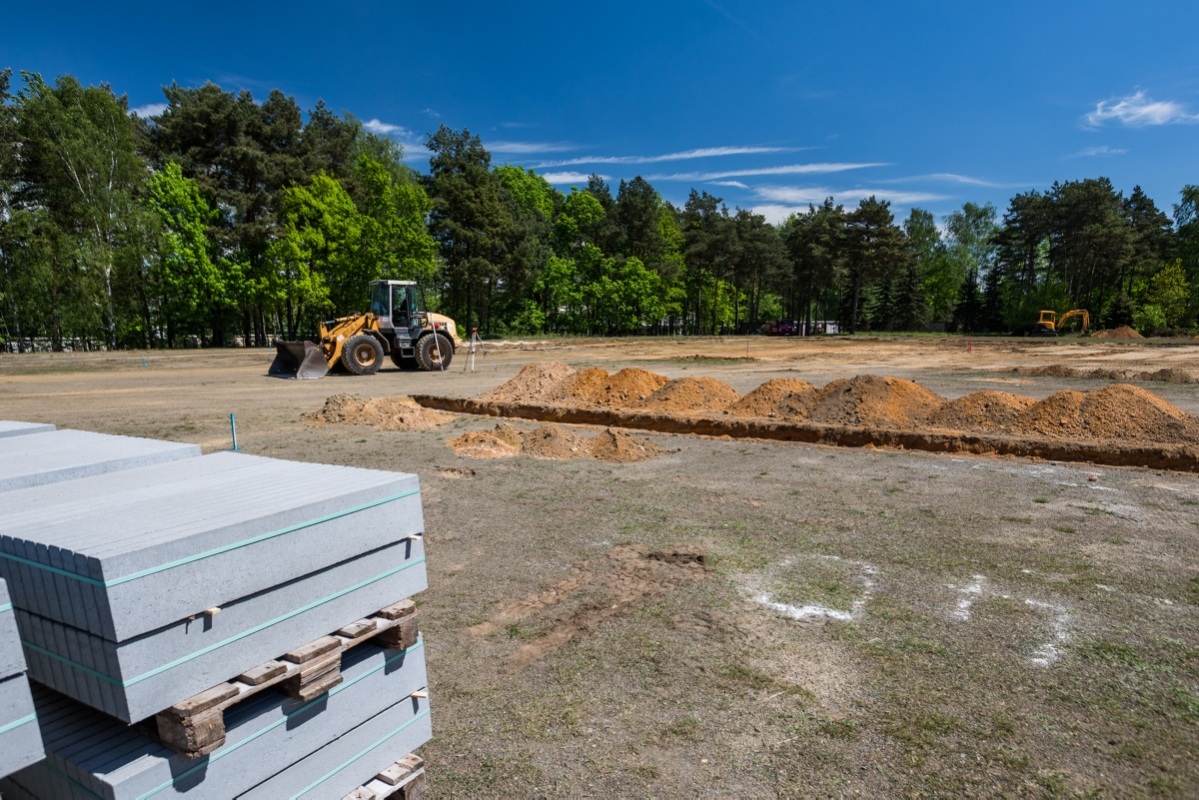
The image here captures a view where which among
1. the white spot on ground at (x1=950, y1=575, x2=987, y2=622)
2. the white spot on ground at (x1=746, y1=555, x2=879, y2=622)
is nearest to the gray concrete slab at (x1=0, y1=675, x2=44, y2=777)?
the white spot on ground at (x1=746, y1=555, x2=879, y2=622)

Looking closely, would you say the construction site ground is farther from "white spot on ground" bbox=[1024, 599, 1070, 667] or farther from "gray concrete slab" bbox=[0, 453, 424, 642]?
"gray concrete slab" bbox=[0, 453, 424, 642]

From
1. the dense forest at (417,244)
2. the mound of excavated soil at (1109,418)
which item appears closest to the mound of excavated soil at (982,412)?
the mound of excavated soil at (1109,418)

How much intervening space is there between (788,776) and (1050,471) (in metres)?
7.80

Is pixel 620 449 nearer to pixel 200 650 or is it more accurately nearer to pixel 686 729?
pixel 686 729

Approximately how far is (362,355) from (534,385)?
821cm

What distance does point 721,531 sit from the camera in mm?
6344

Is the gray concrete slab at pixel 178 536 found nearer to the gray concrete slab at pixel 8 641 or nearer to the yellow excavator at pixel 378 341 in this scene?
the gray concrete slab at pixel 8 641

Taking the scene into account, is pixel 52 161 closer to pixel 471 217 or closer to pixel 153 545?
pixel 471 217

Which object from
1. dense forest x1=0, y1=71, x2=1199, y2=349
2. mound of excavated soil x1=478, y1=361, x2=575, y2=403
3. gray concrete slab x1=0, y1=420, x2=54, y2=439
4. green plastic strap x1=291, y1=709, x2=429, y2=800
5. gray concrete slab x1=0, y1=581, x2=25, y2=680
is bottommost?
green plastic strap x1=291, y1=709, x2=429, y2=800

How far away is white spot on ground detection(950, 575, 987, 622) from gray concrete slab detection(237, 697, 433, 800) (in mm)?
3646

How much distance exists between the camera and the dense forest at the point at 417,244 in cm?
3344

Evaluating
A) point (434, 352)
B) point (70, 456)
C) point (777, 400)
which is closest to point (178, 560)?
point (70, 456)

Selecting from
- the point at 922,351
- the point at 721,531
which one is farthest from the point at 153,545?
the point at 922,351

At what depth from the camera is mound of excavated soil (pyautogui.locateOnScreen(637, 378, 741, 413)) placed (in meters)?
13.5
